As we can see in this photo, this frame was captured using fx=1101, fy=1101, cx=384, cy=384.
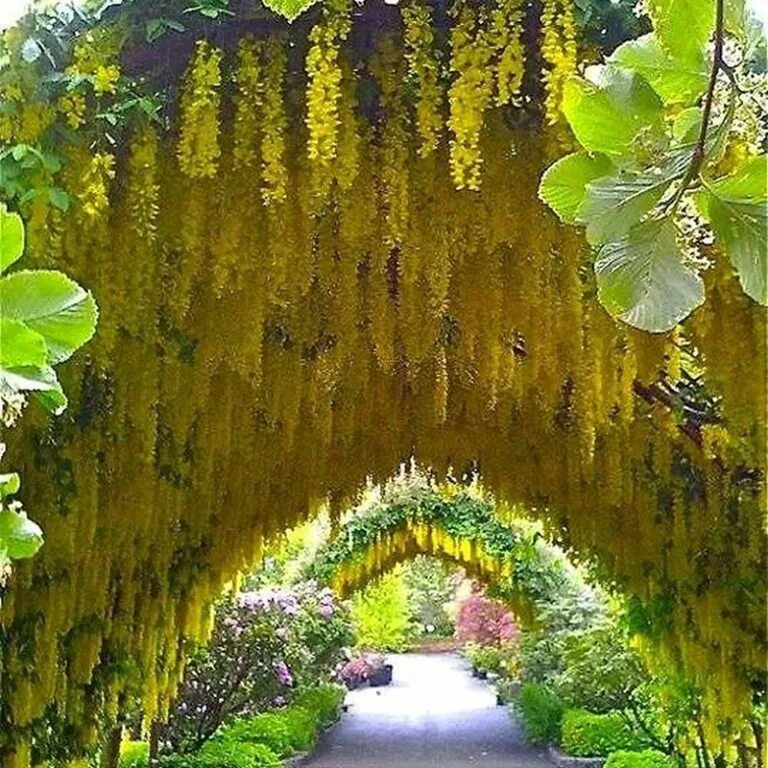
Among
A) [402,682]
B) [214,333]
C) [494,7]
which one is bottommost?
[402,682]

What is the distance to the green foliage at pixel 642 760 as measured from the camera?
755cm

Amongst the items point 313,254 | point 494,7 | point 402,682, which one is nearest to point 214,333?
point 313,254

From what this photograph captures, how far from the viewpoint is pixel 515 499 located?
17.6ft

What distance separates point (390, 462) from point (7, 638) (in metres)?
1.91

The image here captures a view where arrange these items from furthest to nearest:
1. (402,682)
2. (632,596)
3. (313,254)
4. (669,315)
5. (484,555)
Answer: (402,682)
(484,555)
(632,596)
(313,254)
(669,315)

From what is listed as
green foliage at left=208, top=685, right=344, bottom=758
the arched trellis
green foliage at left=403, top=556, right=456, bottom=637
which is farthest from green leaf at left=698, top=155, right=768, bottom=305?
green foliage at left=403, top=556, right=456, bottom=637

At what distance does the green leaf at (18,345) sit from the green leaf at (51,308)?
3 cm

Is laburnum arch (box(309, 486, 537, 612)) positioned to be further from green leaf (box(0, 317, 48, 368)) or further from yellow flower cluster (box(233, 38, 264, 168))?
green leaf (box(0, 317, 48, 368))

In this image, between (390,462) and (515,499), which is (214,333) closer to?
(390,462)

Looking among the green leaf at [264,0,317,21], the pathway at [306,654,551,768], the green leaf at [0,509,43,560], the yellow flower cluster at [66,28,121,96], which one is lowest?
the pathway at [306,654,551,768]

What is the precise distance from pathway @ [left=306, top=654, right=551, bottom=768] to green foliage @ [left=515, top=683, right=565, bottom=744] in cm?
20

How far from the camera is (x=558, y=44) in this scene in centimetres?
184

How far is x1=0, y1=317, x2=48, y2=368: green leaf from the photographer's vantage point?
0.70 meters

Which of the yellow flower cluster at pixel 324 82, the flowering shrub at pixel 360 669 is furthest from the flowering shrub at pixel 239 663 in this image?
the flowering shrub at pixel 360 669
